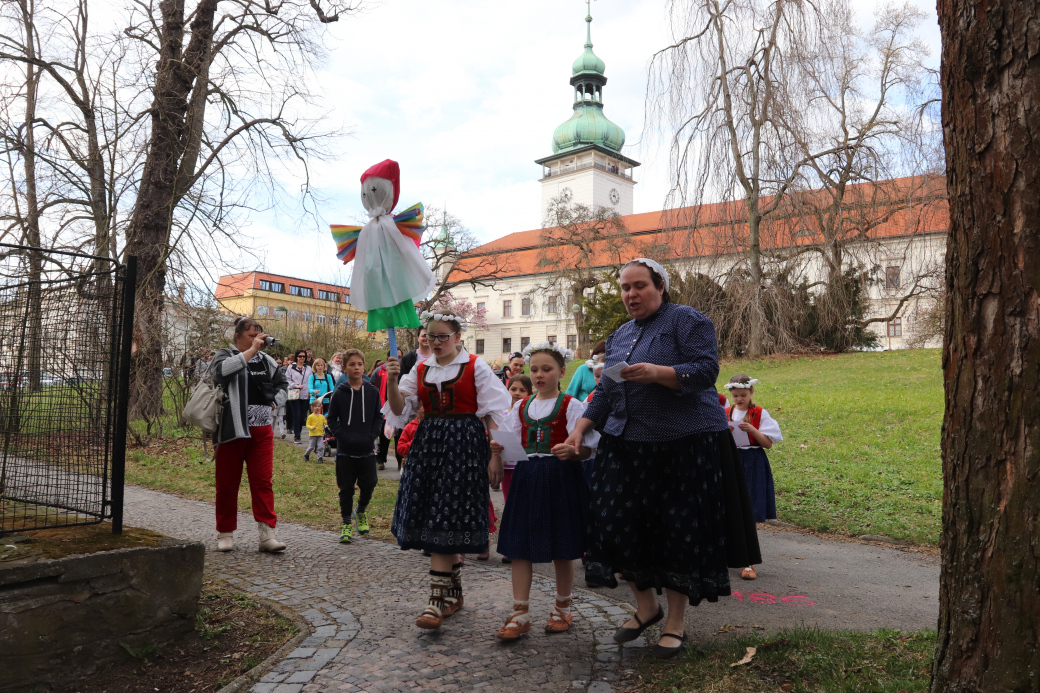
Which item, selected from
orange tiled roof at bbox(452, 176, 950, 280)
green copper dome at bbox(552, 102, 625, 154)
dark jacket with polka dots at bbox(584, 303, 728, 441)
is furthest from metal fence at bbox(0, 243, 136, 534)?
green copper dome at bbox(552, 102, 625, 154)

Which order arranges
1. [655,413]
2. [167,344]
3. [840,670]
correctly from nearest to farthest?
1. [840,670]
2. [655,413]
3. [167,344]

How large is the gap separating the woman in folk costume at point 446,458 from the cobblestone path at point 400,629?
0.92 ft

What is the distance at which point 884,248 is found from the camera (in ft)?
77.1

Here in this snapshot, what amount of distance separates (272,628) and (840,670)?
10.5 feet

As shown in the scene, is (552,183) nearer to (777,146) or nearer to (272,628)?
(777,146)

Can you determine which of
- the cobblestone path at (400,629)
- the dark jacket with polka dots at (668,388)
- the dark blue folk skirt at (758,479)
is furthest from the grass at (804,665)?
the dark blue folk skirt at (758,479)

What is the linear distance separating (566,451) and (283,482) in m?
7.22

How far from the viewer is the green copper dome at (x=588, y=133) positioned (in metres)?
80.8

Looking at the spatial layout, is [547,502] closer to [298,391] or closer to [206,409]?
[206,409]

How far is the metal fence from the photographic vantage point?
4.45m

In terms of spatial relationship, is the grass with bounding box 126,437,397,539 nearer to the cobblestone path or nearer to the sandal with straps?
the cobblestone path

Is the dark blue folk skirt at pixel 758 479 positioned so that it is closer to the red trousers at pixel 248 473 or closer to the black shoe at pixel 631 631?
the black shoe at pixel 631 631

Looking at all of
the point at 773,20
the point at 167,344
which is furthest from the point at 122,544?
the point at 773,20

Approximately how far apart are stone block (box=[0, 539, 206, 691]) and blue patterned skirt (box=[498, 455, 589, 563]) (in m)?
1.89
